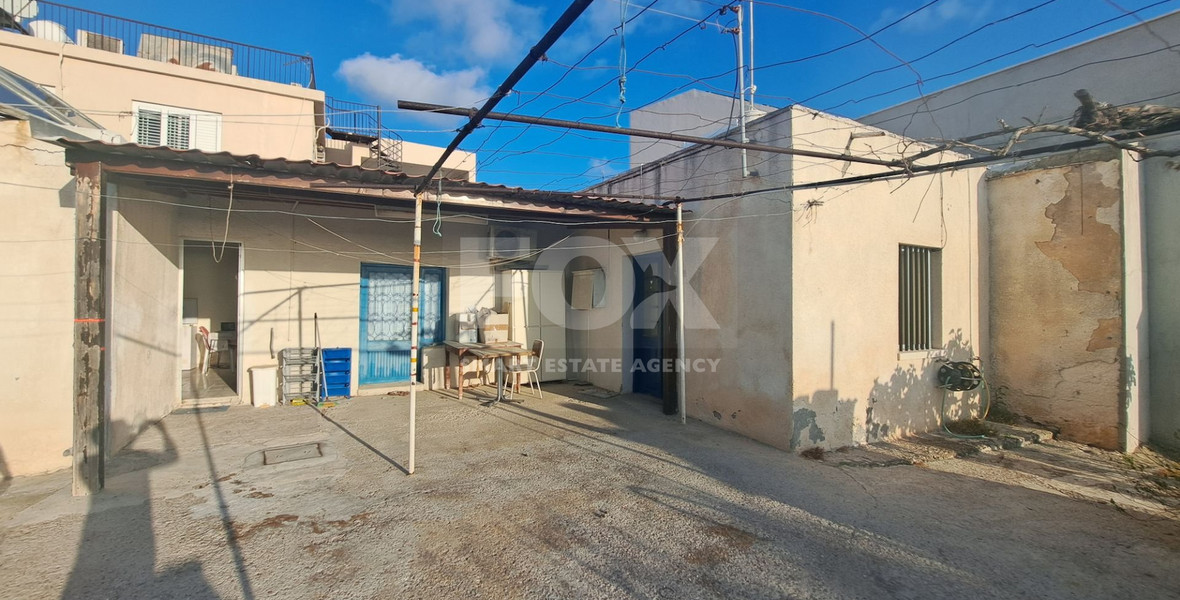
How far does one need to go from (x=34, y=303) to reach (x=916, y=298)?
9.81m

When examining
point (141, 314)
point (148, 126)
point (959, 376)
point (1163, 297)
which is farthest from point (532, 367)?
point (1163, 297)

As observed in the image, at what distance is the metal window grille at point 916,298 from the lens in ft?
20.5

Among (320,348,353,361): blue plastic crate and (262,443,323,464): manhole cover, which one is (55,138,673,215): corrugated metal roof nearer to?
(262,443,323,464): manhole cover

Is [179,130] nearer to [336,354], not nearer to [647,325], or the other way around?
[336,354]

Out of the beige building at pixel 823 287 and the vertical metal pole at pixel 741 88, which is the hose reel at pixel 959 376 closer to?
the beige building at pixel 823 287

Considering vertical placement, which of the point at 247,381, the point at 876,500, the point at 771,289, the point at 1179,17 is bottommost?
the point at 876,500

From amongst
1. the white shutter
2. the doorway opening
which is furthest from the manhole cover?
the white shutter

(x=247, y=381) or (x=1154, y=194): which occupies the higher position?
(x=1154, y=194)

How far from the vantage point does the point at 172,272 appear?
262 inches

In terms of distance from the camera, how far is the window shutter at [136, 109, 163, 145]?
802 centimetres

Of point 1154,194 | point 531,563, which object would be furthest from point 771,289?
point 1154,194

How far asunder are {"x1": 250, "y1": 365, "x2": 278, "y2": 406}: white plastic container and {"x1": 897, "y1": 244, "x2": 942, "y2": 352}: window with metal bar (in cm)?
A: 881

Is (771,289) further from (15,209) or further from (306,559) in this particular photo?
(15,209)

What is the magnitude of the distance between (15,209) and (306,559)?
4.57 metres
